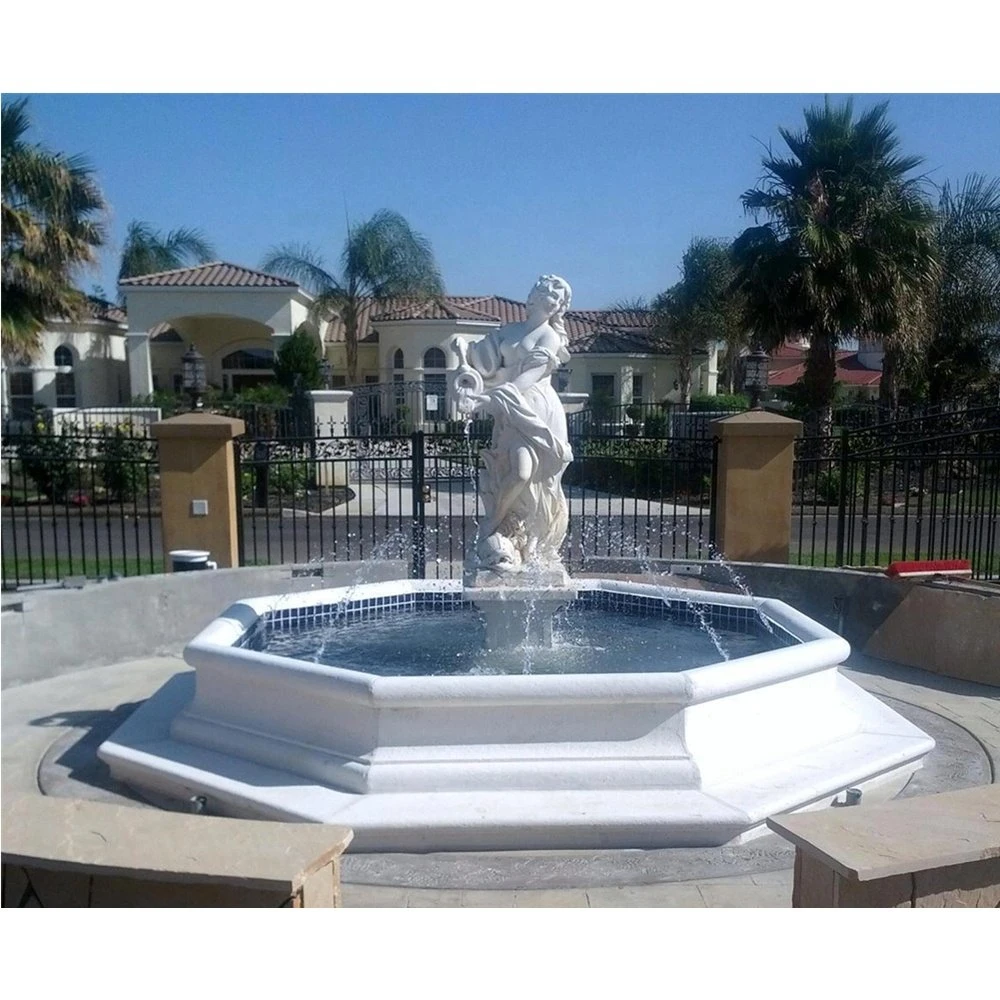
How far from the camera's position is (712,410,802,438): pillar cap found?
349 inches

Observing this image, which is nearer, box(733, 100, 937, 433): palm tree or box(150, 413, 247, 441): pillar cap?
box(150, 413, 247, 441): pillar cap

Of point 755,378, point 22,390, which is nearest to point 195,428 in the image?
point 755,378

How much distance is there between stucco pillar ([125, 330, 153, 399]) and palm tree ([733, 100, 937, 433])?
19.9 metres

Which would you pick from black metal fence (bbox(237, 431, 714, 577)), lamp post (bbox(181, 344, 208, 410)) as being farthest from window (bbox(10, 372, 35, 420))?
lamp post (bbox(181, 344, 208, 410))

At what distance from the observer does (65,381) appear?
31.8 metres

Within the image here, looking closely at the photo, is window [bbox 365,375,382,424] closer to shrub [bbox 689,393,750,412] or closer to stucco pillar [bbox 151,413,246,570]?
shrub [bbox 689,393,750,412]

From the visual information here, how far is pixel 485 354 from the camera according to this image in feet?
21.1

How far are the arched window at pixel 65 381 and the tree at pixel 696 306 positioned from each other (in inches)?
804

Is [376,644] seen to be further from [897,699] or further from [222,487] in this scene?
[897,699]

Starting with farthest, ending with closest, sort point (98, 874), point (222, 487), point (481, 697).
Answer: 1. point (222, 487)
2. point (481, 697)
3. point (98, 874)

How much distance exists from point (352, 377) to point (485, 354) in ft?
93.2

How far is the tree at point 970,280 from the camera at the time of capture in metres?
22.1

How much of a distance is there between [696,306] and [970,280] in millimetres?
9324

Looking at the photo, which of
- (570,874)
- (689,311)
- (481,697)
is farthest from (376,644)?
(689,311)
